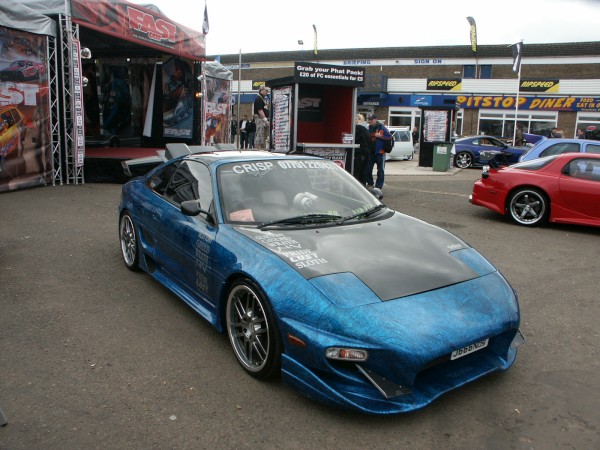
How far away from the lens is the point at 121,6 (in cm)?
1176

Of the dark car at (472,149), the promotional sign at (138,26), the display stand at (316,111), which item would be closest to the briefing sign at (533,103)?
the dark car at (472,149)

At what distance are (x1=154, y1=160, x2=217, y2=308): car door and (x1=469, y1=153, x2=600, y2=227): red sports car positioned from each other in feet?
19.6

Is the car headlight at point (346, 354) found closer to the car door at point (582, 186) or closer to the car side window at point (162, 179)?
the car side window at point (162, 179)

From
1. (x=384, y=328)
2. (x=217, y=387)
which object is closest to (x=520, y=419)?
(x=384, y=328)

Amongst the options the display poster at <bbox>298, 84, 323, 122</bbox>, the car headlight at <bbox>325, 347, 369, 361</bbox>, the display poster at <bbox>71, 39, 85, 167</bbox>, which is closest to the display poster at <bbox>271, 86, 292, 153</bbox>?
the display poster at <bbox>298, 84, 323, 122</bbox>

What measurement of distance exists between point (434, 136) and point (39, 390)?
1786 centimetres

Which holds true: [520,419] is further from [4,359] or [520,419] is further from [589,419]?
[4,359]

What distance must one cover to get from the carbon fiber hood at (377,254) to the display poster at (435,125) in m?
15.7

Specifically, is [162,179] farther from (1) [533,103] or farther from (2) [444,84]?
(2) [444,84]

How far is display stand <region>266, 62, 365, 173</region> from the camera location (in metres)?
10.3

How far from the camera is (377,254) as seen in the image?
3.41 meters

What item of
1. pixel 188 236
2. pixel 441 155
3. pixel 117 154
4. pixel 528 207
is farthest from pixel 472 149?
pixel 188 236

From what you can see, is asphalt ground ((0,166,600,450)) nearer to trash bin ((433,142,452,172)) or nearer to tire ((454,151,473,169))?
trash bin ((433,142,452,172))

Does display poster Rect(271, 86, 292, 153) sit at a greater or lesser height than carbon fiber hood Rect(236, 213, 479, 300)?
greater
